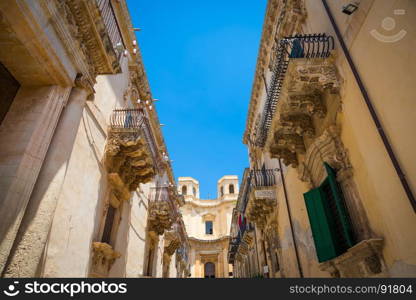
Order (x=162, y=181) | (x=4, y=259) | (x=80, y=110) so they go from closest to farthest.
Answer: (x=4, y=259)
(x=80, y=110)
(x=162, y=181)

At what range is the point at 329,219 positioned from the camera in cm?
573

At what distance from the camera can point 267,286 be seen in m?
2.92

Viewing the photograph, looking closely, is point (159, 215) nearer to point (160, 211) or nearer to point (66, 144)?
point (160, 211)

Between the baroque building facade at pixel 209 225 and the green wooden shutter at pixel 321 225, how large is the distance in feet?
85.2

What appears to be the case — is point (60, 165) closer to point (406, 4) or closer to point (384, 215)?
point (384, 215)

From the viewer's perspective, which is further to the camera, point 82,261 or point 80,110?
point 82,261

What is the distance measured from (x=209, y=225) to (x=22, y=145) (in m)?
31.8

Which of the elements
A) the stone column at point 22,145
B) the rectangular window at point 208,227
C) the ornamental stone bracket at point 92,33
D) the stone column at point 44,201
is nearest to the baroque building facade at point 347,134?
the ornamental stone bracket at point 92,33

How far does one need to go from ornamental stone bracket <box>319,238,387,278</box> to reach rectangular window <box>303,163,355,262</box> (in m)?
0.30

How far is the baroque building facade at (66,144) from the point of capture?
12.3 ft

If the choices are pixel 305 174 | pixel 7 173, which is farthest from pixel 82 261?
pixel 305 174

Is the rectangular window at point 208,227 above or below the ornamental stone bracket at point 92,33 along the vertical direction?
above

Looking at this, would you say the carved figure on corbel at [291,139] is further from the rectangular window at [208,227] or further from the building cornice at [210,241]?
the rectangular window at [208,227]

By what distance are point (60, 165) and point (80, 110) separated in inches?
49.9
